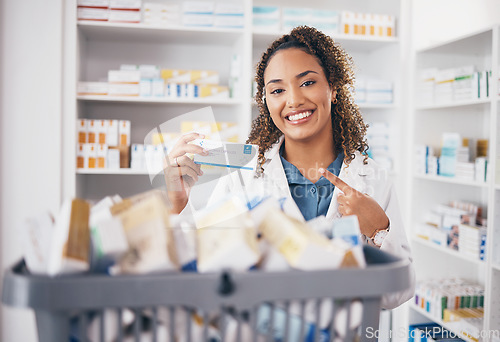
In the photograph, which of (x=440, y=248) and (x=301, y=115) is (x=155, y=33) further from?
(x=440, y=248)

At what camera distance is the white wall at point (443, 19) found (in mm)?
3180

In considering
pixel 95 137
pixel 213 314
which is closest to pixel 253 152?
pixel 213 314

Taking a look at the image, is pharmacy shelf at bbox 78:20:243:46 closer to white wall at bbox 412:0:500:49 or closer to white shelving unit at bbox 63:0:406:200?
white shelving unit at bbox 63:0:406:200

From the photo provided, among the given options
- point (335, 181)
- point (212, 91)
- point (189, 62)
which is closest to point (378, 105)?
point (212, 91)

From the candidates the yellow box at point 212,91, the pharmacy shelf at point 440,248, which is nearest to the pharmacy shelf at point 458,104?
the pharmacy shelf at point 440,248

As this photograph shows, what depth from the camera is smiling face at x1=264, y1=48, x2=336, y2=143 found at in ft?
4.97

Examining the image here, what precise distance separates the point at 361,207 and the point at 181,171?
1.53ft

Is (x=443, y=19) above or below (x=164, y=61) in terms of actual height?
above

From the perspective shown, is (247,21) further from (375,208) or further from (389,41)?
(375,208)

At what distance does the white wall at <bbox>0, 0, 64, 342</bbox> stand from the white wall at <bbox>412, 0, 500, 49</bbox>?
2.37 metres

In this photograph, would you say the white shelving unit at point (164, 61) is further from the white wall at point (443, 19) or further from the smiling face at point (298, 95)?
the smiling face at point (298, 95)

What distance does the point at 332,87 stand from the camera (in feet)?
5.39

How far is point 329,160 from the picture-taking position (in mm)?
1650

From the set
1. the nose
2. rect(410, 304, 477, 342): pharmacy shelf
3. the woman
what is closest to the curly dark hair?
the woman
